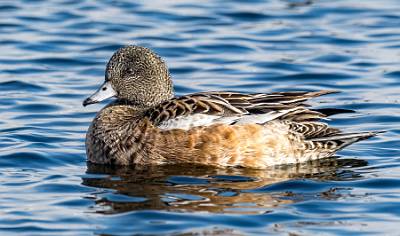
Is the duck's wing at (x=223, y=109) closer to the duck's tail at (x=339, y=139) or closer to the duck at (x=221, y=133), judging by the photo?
the duck at (x=221, y=133)

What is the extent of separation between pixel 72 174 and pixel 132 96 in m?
1.10

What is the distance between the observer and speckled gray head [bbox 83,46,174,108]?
10.2 meters

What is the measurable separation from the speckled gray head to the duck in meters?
0.20

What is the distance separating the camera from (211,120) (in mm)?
9578

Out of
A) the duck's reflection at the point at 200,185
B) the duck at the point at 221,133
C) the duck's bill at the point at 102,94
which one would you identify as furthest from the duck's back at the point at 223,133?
the duck's bill at the point at 102,94

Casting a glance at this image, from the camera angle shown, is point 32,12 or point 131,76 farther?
point 32,12

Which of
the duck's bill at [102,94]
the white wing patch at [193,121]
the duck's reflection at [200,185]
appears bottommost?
the duck's reflection at [200,185]

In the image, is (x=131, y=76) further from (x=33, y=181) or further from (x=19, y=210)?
(x=19, y=210)

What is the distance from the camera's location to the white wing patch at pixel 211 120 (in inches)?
376

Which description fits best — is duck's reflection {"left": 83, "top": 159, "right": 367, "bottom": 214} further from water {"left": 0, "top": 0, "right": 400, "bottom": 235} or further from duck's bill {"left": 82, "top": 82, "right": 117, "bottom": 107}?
duck's bill {"left": 82, "top": 82, "right": 117, "bottom": 107}

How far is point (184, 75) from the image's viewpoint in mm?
13672

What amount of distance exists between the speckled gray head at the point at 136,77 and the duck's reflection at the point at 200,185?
80 cm

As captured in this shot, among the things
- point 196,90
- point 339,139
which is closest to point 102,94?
point 339,139

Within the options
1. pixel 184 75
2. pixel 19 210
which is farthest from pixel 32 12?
pixel 19 210
